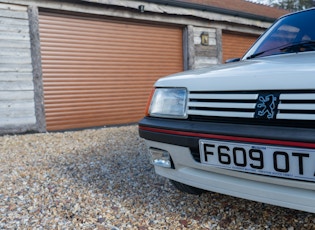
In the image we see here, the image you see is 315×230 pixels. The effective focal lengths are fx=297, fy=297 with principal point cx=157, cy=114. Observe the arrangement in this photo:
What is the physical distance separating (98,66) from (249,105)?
17.6 feet

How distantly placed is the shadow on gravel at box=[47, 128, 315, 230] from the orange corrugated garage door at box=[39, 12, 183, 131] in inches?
120

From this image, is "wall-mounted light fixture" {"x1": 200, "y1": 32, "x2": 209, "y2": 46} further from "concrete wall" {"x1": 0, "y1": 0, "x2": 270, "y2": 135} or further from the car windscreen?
the car windscreen

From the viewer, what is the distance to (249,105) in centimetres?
147

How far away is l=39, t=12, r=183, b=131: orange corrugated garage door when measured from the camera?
589 cm

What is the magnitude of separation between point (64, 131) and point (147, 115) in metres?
4.36

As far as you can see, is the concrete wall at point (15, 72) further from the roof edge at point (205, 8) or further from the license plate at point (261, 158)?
the license plate at point (261, 158)

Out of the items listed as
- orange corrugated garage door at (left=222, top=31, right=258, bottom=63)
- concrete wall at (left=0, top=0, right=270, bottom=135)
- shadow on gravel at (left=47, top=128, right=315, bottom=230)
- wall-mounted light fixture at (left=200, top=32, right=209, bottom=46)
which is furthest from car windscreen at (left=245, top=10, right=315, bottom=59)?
orange corrugated garage door at (left=222, top=31, right=258, bottom=63)

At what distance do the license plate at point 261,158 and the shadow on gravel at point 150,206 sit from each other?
613 mm

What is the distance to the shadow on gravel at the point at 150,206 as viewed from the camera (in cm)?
196

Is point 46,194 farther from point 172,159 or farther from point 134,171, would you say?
point 172,159

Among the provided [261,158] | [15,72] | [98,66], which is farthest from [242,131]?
[98,66]

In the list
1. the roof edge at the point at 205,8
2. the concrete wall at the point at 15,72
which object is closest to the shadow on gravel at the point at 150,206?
the concrete wall at the point at 15,72

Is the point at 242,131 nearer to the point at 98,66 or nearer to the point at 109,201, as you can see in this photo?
the point at 109,201

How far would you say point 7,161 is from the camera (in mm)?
3645
